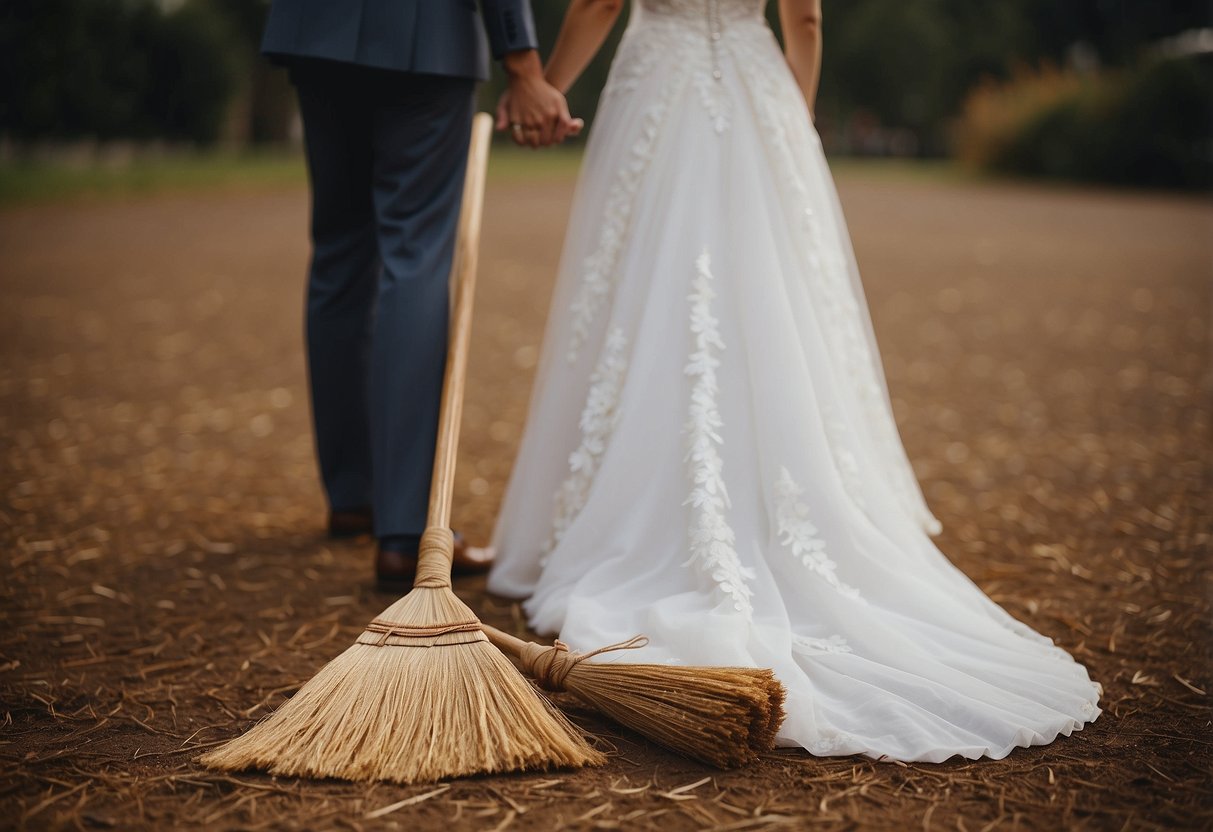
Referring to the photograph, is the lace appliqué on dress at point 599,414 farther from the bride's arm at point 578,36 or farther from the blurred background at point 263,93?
the blurred background at point 263,93

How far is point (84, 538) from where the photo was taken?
3336 mm

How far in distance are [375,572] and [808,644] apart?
122 cm

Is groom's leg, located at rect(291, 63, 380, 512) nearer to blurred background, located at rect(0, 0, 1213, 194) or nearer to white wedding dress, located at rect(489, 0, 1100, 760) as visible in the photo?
white wedding dress, located at rect(489, 0, 1100, 760)

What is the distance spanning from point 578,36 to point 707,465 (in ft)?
3.87

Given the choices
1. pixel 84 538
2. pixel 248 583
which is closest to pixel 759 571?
pixel 248 583

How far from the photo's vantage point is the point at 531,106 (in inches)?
Answer: 112

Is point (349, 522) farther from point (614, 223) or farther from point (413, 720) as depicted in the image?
point (413, 720)

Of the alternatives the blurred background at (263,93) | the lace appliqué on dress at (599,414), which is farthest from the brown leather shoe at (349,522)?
the blurred background at (263,93)

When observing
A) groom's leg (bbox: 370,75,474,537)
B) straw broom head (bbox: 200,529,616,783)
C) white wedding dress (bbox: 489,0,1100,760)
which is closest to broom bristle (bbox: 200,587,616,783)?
straw broom head (bbox: 200,529,616,783)

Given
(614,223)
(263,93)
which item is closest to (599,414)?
(614,223)

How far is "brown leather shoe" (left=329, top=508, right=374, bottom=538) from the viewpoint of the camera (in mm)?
3373

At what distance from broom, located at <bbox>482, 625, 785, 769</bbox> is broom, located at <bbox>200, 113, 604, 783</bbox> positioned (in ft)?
0.29

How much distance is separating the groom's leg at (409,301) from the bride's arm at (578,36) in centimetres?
24

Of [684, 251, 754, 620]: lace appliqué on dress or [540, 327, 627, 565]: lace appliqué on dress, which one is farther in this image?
[540, 327, 627, 565]: lace appliqué on dress
